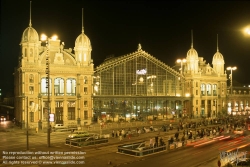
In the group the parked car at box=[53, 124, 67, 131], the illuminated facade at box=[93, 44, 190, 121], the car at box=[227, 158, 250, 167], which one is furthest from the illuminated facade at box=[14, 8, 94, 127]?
the car at box=[227, 158, 250, 167]

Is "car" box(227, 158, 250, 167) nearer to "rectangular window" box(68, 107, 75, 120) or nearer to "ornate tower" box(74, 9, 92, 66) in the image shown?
"rectangular window" box(68, 107, 75, 120)

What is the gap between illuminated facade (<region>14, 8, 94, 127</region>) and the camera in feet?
227

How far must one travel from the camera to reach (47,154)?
38688 mm

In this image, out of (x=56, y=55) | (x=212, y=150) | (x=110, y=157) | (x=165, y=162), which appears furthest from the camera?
(x=56, y=55)

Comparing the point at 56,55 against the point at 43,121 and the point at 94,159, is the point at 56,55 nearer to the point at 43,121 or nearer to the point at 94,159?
the point at 43,121

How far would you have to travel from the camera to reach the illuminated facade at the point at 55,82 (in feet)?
227

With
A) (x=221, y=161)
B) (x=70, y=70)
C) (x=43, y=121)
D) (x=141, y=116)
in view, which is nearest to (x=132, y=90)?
(x=141, y=116)

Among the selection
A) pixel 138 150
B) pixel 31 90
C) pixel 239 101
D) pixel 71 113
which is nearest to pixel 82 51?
pixel 71 113

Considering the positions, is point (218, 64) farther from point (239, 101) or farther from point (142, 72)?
point (142, 72)

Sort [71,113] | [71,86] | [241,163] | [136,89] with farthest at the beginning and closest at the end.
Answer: [136,89], [71,86], [71,113], [241,163]

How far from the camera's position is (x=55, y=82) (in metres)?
73.7

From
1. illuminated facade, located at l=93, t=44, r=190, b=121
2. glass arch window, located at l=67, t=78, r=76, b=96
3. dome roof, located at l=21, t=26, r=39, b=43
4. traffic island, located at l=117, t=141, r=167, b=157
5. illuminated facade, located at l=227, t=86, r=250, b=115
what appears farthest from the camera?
illuminated facade, located at l=227, t=86, r=250, b=115

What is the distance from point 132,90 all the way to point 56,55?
23738 millimetres

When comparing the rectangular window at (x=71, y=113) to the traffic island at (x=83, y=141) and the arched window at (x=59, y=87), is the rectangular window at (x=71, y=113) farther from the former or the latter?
the traffic island at (x=83, y=141)
